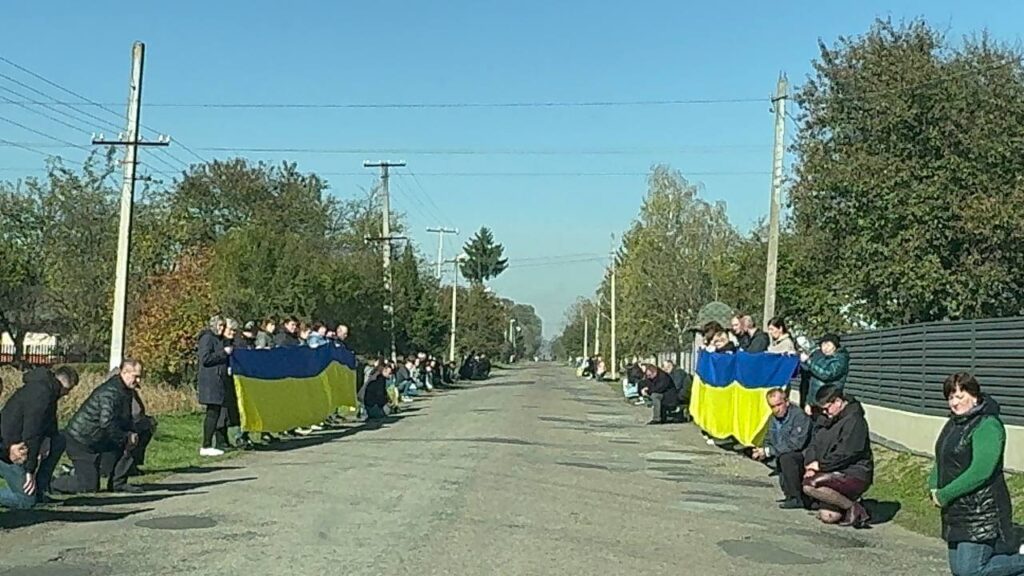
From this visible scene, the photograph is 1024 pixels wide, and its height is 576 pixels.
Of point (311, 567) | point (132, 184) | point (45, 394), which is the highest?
point (132, 184)

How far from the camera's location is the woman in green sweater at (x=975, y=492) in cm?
916

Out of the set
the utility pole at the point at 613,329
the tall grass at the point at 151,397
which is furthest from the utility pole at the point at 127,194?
the utility pole at the point at 613,329

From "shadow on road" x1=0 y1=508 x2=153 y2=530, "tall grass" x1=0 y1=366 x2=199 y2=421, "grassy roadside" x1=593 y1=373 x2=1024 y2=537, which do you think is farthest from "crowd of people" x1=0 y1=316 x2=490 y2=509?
"grassy roadside" x1=593 y1=373 x2=1024 y2=537

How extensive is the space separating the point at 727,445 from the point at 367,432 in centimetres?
699

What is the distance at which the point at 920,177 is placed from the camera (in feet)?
101

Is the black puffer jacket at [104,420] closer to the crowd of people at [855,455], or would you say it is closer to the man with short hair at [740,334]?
the crowd of people at [855,455]

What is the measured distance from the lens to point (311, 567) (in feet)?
33.9

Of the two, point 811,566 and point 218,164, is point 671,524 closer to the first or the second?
point 811,566

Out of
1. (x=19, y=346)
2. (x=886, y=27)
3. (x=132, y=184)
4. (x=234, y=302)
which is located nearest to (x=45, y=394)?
(x=132, y=184)

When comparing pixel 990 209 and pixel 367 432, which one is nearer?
pixel 367 432

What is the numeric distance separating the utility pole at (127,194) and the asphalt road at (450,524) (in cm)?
824

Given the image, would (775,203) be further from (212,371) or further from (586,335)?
(586,335)

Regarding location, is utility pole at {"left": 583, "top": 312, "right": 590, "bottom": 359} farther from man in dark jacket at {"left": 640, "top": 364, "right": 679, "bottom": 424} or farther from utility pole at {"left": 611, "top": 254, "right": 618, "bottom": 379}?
man in dark jacket at {"left": 640, "top": 364, "right": 679, "bottom": 424}

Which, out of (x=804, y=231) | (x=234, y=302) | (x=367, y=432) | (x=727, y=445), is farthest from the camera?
(x=234, y=302)
